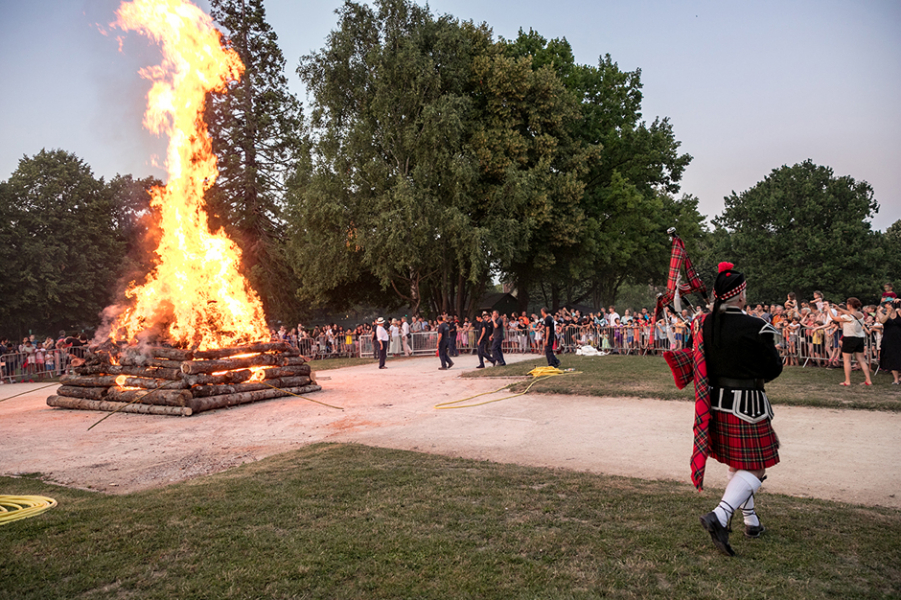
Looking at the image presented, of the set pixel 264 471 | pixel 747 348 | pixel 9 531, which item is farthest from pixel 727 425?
pixel 9 531

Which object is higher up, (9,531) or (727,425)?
(727,425)

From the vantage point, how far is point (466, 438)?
9.04 meters

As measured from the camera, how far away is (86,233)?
141ft

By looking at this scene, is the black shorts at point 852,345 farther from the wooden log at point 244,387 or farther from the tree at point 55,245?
the tree at point 55,245

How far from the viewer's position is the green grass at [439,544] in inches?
144

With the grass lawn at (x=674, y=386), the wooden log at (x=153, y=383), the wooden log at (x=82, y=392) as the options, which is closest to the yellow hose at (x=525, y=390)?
the grass lawn at (x=674, y=386)

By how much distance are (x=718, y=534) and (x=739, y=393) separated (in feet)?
3.59

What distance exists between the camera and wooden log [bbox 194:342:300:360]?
44.5 feet

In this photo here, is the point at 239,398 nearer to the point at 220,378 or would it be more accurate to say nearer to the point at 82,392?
the point at 220,378

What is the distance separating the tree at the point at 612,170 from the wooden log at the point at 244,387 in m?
20.3

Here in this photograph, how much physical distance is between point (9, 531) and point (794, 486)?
7.55 m

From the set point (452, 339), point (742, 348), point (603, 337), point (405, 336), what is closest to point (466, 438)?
point (742, 348)

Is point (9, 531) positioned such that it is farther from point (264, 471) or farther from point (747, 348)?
point (747, 348)

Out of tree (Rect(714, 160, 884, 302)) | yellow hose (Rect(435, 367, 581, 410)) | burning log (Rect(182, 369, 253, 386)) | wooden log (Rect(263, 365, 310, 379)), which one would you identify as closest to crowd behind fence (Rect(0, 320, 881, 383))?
yellow hose (Rect(435, 367, 581, 410))
